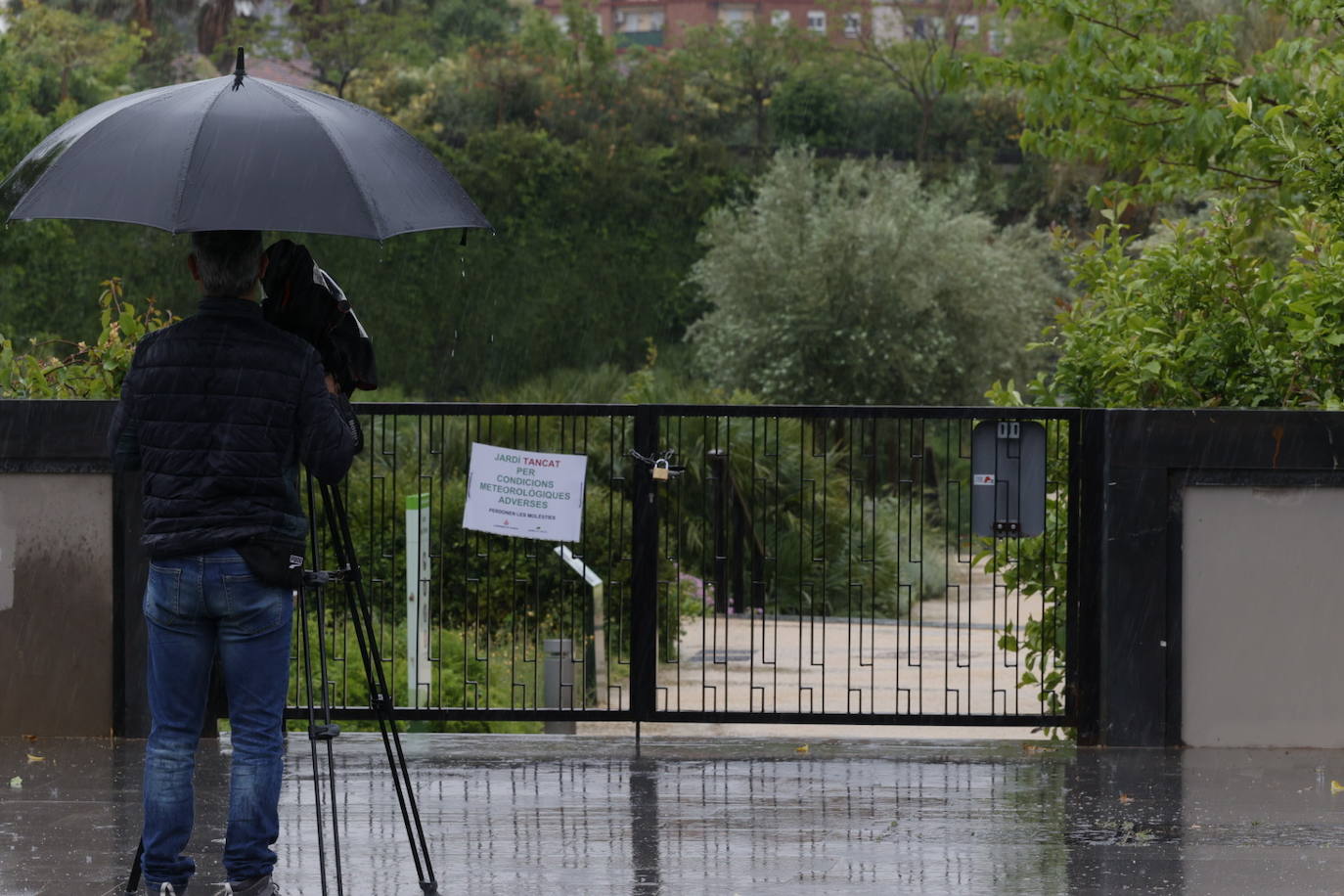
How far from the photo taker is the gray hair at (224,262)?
471 cm

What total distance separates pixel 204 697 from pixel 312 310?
115cm

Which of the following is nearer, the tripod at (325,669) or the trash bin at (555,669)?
the tripod at (325,669)

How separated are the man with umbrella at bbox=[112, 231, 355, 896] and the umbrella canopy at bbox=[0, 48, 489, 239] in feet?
1.00

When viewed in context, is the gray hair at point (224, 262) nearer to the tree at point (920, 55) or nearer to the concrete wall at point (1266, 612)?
the concrete wall at point (1266, 612)

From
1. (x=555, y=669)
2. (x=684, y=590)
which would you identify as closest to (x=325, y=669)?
(x=555, y=669)

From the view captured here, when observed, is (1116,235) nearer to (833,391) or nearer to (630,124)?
(833,391)

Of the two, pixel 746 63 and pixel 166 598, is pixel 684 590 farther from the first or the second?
pixel 746 63

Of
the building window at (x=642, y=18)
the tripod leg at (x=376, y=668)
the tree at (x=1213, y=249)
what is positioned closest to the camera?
the tripod leg at (x=376, y=668)

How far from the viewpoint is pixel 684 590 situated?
13.7m

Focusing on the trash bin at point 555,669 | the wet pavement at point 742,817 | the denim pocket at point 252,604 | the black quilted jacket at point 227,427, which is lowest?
the wet pavement at point 742,817

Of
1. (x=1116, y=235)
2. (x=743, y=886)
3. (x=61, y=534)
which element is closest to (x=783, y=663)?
(x=1116, y=235)

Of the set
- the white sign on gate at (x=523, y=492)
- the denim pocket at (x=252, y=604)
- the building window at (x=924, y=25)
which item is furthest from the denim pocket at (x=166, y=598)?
the building window at (x=924, y=25)

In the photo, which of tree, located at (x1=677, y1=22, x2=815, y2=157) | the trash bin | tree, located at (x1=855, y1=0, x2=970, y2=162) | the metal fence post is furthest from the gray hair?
tree, located at (x1=677, y1=22, x2=815, y2=157)

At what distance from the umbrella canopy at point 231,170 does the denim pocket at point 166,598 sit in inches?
38.0
